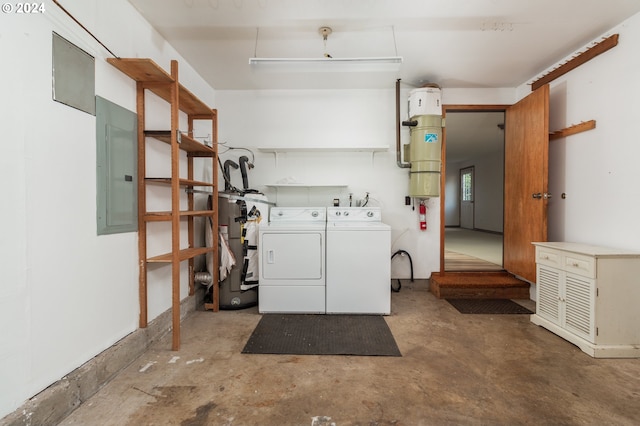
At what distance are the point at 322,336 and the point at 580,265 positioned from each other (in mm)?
2129

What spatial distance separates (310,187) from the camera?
340 centimetres

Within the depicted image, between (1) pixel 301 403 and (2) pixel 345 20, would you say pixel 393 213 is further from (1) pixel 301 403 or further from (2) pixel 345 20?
(1) pixel 301 403

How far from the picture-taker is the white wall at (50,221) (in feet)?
3.71

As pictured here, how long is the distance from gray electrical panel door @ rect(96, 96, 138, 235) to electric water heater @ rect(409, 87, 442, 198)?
9.23 feet

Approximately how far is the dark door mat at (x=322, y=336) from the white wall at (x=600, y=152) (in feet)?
7.05

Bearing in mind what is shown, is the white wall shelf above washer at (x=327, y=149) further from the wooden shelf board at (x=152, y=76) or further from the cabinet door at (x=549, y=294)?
the cabinet door at (x=549, y=294)

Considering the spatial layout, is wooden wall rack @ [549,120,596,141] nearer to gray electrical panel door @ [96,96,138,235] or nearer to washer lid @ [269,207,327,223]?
washer lid @ [269,207,327,223]

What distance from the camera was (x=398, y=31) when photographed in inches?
87.4

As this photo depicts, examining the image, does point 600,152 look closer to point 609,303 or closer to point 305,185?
point 609,303

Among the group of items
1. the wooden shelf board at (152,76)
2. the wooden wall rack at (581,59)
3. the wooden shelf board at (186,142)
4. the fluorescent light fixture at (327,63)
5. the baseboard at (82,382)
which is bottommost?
the baseboard at (82,382)

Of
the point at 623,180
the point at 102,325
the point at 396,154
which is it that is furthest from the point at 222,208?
the point at 623,180

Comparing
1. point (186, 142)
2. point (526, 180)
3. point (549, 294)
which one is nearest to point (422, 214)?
point (526, 180)

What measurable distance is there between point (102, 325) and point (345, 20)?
2818 millimetres

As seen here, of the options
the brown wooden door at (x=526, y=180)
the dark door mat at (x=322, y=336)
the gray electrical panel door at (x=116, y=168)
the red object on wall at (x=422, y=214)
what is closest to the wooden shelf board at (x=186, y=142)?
the gray electrical panel door at (x=116, y=168)
